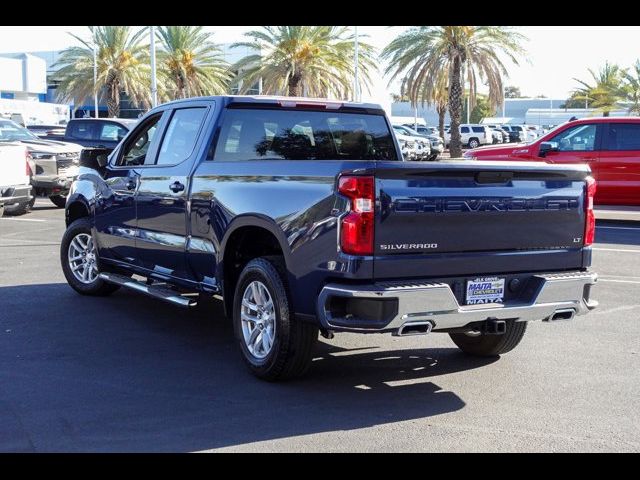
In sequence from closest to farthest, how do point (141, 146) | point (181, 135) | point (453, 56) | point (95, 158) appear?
point (181, 135) < point (141, 146) < point (95, 158) < point (453, 56)

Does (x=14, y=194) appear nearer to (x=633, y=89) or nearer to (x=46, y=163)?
(x=46, y=163)

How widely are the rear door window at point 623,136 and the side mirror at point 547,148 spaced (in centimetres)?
93

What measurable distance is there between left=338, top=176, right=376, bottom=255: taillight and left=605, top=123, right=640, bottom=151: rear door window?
12406mm

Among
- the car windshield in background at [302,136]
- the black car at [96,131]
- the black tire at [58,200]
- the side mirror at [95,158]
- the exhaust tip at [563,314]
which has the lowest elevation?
the black tire at [58,200]

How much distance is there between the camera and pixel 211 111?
7.12 metres

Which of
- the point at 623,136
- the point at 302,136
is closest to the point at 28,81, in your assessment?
the point at 623,136

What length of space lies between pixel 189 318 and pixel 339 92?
31700 mm

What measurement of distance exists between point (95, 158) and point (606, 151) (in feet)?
35.5

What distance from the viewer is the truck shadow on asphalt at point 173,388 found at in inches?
201

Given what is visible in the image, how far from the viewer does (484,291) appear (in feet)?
18.8

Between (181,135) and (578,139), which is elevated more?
(181,135)

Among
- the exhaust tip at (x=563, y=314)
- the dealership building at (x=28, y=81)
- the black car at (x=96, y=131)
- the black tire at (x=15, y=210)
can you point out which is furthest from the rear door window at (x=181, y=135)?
the dealership building at (x=28, y=81)

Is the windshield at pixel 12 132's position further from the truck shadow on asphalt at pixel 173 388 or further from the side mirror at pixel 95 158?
the truck shadow on asphalt at pixel 173 388

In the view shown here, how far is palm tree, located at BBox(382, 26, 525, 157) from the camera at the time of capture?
115 ft
